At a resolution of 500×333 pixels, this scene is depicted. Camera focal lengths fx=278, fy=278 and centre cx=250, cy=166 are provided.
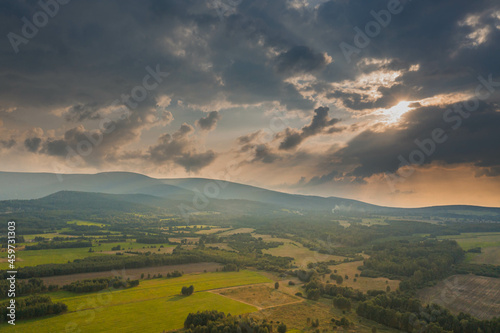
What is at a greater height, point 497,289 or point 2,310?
point 2,310

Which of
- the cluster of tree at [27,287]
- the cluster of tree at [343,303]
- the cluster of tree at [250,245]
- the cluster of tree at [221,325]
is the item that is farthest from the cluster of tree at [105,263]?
the cluster of tree at [343,303]

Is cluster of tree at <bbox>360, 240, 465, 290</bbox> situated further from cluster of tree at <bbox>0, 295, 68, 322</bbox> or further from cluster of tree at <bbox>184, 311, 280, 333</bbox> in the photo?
cluster of tree at <bbox>0, 295, 68, 322</bbox>

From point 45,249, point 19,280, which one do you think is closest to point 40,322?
point 19,280

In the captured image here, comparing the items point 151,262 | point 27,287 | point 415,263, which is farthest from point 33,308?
point 415,263

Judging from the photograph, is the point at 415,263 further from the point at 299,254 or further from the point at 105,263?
the point at 105,263

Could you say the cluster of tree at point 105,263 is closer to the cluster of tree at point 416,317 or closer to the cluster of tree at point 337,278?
the cluster of tree at point 337,278

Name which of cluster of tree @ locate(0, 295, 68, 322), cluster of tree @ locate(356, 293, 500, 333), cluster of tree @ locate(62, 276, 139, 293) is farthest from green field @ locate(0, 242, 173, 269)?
cluster of tree @ locate(356, 293, 500, 333)

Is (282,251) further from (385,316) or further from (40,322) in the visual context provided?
(40,322)
